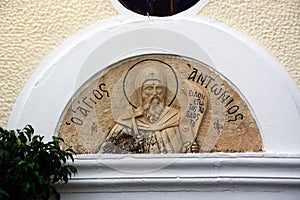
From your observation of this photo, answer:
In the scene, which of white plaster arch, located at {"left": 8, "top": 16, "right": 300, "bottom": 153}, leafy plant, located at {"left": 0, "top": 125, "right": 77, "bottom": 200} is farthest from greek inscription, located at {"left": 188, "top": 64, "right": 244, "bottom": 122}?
leafy plant, located at {"left": 0, "top": 125, "right": 77, "bottom": 200}

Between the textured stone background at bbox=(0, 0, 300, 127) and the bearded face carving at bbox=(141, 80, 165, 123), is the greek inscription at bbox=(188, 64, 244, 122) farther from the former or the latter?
the textured stone background at bbox=(0, 0, 300, 127)

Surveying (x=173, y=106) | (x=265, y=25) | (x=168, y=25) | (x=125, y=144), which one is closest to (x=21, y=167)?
(x=125, y=144)

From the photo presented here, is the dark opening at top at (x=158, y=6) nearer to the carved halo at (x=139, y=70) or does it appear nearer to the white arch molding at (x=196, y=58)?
the white arch molding at (x=196, y=58)

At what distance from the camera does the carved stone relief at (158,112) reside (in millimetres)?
5543

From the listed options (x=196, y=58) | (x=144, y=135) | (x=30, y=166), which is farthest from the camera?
(x=196, y=58)

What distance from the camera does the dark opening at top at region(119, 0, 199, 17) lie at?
5875 millimetres

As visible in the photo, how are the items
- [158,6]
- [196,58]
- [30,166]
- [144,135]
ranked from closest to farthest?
[30,166] → [144,135] → [196,58] → [158,6]

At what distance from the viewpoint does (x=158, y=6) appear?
233 inches

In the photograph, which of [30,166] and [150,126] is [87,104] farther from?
[30,166]

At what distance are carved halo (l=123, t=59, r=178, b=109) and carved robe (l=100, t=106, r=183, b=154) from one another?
5.7 inches

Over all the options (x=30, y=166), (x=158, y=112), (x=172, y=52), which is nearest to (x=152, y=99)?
(x=158, y=112)

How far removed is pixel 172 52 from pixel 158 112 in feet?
1.72

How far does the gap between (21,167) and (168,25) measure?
5.88 feet

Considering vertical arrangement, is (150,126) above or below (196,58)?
below
